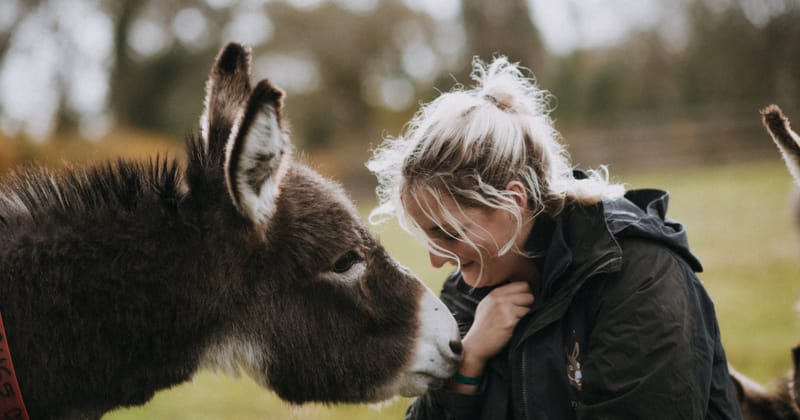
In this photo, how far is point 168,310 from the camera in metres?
2.21

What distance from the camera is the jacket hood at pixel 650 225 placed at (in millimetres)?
2479


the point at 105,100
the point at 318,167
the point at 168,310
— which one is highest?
the point at 105,100

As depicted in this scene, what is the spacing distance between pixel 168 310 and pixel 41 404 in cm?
45

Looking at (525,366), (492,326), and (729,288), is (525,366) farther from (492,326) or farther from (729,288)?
(729,288)

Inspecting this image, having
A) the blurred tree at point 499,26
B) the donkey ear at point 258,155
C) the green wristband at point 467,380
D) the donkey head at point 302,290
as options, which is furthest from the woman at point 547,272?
the blurred tree at point 499,26

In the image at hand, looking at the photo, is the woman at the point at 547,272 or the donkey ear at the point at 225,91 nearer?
the woman at the point at 547,272

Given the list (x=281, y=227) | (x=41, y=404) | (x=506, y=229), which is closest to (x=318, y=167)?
(x=281, y=227)

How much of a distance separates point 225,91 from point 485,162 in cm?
101

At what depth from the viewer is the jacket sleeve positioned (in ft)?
7.25

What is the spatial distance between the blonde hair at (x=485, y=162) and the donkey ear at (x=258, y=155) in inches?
22.1

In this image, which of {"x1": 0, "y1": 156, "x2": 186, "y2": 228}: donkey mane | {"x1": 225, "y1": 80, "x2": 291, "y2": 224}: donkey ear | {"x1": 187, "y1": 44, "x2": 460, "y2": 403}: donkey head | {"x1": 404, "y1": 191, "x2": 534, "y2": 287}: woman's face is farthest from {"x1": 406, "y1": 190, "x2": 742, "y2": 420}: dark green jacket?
{"x1": 0, "y1": 156, "x2": 186, "y2": 228}: donkey mane

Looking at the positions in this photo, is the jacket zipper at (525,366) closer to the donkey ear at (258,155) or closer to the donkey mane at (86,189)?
the donkey ear at (258,155)

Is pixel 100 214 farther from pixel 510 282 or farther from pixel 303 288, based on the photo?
pixel 510 282

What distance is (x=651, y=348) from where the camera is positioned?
2.25 metres
